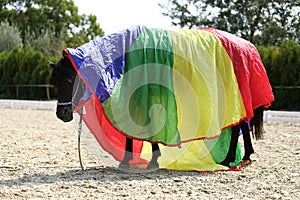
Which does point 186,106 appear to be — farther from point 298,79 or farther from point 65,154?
point 298,79

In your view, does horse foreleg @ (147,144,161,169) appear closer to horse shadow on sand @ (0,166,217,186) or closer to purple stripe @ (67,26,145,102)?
horse shadow on sand @ (0,166,217,186)

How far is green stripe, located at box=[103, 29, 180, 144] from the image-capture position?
14.8ft

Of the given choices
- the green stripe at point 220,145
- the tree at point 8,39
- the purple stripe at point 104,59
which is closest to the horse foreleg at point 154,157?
the green stripe at point 220,145

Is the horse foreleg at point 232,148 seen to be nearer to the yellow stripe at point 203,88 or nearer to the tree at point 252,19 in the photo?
the yellow stripe at point 203,88

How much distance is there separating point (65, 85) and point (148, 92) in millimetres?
773

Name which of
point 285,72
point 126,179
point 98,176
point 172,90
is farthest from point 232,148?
point 285,72

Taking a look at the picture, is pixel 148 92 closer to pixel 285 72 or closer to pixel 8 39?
pixel 285 72

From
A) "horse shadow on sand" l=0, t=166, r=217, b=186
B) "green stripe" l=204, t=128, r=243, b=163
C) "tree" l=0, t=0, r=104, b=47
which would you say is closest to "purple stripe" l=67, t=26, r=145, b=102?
"horse shadow on sand" l=0, t=166, r=217, b=186

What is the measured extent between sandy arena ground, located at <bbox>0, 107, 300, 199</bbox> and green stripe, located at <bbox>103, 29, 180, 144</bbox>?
1.43 ft

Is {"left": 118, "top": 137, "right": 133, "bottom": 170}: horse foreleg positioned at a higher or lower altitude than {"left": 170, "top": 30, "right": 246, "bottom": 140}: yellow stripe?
lower

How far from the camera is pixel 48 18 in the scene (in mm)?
41344

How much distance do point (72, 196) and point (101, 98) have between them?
959mm

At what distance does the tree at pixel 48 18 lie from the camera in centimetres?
3894

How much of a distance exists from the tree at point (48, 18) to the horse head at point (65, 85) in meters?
33.7
